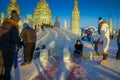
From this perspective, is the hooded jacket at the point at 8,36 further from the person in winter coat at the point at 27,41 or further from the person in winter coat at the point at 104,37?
the person in winter coat at the point at 104,37

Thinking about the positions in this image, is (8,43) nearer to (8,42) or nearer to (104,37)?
(8,42)

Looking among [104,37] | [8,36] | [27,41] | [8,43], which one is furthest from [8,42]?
[104,37]

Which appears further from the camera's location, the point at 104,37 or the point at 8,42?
the point at 104,37

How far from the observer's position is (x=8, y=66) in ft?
28.2

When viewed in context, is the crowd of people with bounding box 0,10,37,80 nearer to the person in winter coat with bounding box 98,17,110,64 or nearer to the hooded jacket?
the hooded jacket

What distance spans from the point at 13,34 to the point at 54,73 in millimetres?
2455

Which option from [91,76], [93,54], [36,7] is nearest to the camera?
[91,76]

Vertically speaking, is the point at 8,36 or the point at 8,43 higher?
the point at 8,36

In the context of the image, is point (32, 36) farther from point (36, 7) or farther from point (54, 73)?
point (36, 7)

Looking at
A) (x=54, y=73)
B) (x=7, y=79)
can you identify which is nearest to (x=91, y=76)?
(x=54, y=73)

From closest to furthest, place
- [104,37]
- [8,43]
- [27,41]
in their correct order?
1. [8,43]
2. [27,41]
3. [104,37]

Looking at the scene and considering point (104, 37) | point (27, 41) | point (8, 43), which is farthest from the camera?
point (104, 37)

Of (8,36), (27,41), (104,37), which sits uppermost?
(8,36)

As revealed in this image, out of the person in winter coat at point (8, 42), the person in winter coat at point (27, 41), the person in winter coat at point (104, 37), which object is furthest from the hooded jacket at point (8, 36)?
the person in winter coat at point (104, 37)
